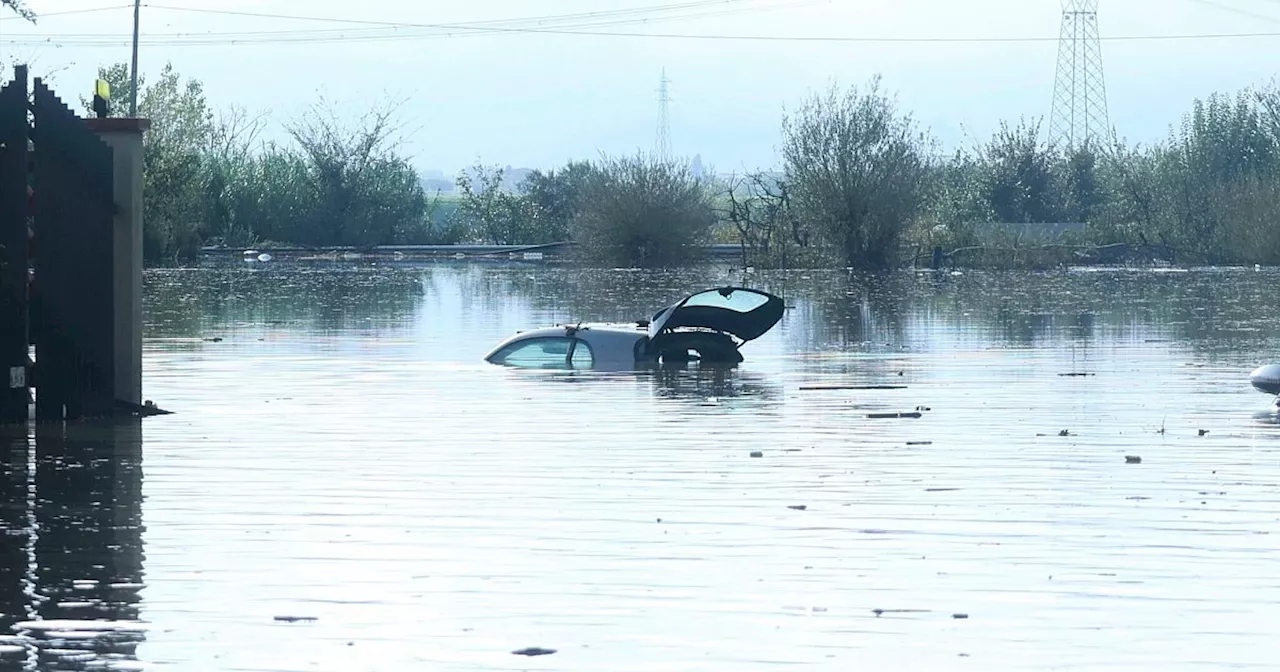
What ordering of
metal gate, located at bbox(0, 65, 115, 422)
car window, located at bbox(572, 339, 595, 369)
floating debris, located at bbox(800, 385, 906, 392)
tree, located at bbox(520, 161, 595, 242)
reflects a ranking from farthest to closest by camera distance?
1. tree, located at bbox(520, 161, 595, 242)
2. car window, located at bbox(572, 339, 595, 369)
3. floating debris, located at bbox(800, 385, 906, 392)
4. metal gate, located at bbox(0, 65, 115, 422)

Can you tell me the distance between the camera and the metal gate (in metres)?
19.1

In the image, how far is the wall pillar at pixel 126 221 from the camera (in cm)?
1972

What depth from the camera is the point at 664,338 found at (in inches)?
1172

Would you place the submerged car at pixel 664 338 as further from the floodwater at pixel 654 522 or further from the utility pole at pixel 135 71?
the utility pole at pixel 135 71

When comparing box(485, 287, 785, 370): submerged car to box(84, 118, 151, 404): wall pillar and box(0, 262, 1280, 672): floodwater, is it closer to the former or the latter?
box(0, 262, 1280, 672): floodwater

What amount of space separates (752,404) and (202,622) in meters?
13.6

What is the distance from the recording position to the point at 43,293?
19422mm

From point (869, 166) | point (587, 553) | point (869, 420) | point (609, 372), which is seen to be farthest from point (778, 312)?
point (869, 166)

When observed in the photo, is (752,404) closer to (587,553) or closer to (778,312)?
(778,312)

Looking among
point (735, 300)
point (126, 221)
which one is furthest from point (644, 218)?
point (126, 221)

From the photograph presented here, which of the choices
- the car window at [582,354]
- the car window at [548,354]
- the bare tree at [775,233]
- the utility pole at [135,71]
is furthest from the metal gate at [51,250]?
the bare tree at [775,233]

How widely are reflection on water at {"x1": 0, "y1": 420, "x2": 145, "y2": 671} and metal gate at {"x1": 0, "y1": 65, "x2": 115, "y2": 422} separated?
2.29 feet

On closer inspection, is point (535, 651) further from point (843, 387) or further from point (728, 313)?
point (728, 313)

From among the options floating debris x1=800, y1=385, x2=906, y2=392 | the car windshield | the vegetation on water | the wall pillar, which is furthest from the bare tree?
the wall pillar
